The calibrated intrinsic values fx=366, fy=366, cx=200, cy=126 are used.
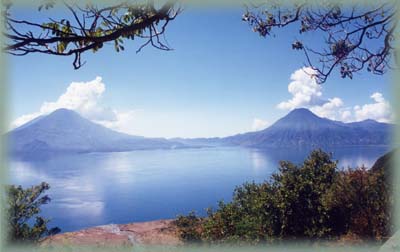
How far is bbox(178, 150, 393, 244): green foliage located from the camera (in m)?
3.43

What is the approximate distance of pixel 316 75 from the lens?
111 inches

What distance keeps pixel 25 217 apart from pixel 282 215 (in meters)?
2.48

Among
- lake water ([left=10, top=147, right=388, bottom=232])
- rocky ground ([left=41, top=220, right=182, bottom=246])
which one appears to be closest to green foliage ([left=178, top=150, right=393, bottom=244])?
lake water ([left=10, top=147, right=388, bottom=232])

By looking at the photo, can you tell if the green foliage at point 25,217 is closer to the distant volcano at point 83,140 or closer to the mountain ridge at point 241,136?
the mountain ridge at point 241,136

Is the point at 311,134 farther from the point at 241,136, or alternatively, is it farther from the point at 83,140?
the point at 83,140

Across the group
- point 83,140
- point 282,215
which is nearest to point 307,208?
point 282,215

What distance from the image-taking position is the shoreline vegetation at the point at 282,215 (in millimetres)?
3234

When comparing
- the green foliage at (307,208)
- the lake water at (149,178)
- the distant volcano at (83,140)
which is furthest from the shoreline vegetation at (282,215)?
the distant volcano at (83,140)

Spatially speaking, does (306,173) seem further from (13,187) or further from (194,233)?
(13,187)

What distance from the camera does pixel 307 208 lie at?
3930 mm

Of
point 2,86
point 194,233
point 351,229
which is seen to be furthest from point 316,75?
point 2,86

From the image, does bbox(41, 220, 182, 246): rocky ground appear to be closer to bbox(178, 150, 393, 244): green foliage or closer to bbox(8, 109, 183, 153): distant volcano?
bbox(178, 150, 393, 244): green foliage

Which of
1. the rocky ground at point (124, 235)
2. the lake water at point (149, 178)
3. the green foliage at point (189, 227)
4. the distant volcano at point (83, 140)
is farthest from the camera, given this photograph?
the distant volcano at point (83, 140)

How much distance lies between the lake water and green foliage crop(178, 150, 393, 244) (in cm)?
16
